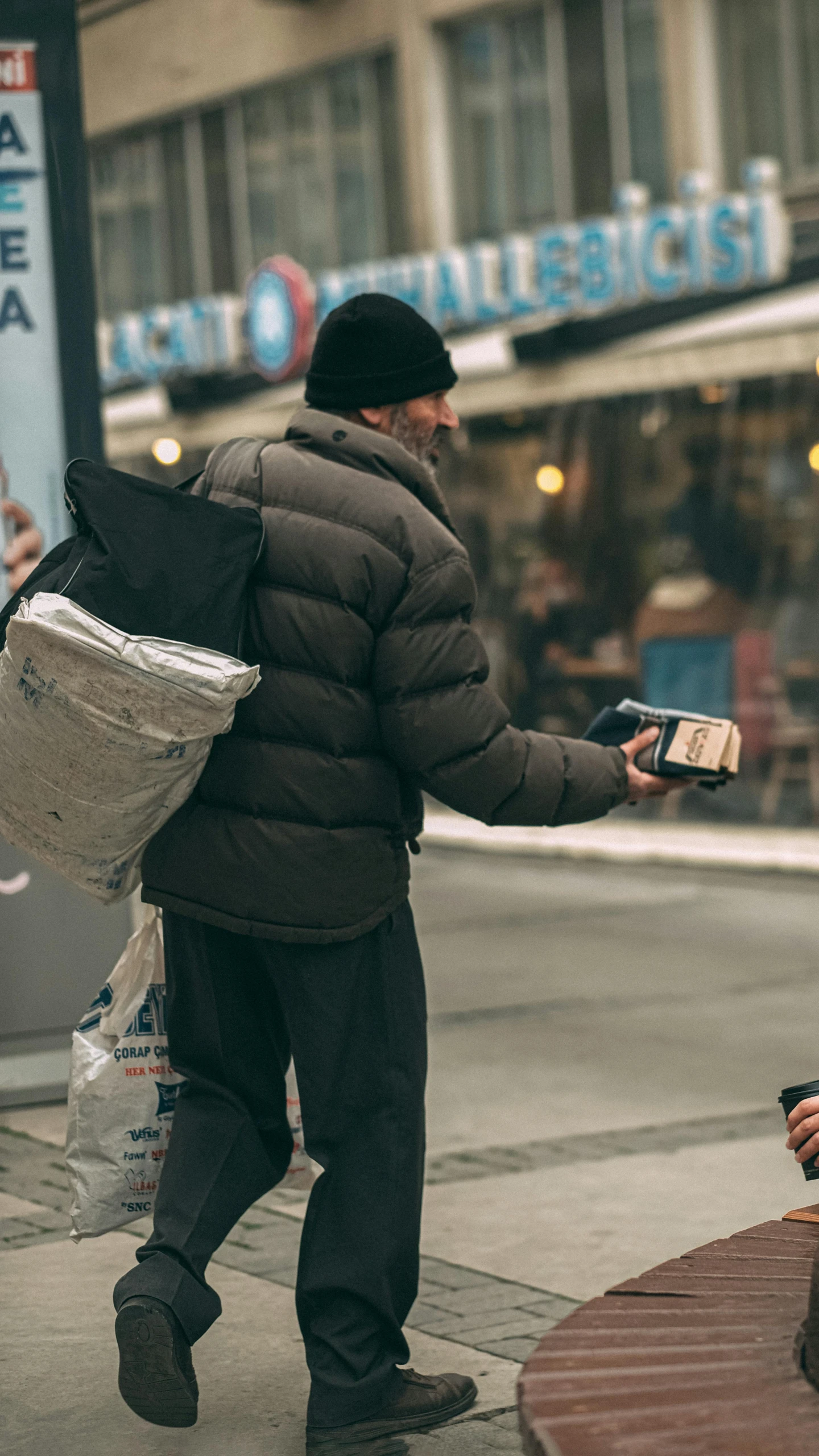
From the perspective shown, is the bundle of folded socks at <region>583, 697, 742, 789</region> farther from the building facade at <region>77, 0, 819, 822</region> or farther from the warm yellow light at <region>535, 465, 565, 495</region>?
the warm yellow light at <region>535, 465, 565, 495</region>

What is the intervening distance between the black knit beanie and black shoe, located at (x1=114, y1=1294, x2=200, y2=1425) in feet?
5.07

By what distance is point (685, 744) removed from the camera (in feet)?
12.3

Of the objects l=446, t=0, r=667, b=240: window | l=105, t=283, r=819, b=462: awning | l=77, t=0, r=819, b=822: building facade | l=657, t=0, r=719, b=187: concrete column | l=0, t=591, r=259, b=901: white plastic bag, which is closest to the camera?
l=0, t=591, r=259, b=901: white plastic bag

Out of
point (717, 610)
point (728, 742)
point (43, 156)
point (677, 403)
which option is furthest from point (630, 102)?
point (728, 742)

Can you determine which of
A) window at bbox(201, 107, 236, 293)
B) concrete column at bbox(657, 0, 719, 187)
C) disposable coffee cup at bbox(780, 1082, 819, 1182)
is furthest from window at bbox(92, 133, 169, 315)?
disposable coffee cup at bbox(780, 1082, 819, 1182)

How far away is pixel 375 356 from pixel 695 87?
10.4m

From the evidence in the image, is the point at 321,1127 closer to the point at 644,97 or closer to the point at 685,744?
the point at 685,744

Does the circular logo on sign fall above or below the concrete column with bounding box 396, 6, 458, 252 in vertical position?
below

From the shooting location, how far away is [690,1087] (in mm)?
6402

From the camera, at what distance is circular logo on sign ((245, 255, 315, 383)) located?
54.0 feet

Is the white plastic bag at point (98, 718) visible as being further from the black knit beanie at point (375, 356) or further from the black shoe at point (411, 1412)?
the black shoe at point (411, 1412)

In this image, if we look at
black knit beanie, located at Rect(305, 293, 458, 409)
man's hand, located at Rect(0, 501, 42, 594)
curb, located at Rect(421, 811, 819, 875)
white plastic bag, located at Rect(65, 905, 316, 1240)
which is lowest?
curb, located at Rect(421, 811, 819, 875)

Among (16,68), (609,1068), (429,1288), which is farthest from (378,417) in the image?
(609,1068)

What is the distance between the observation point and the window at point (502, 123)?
582 inches
